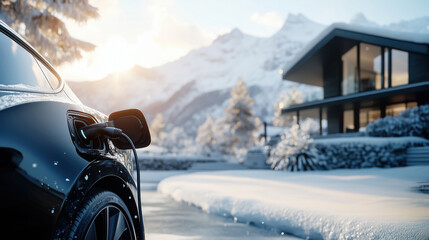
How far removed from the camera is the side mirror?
193 cm

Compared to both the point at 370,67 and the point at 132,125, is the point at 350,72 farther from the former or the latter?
the point at 132,125

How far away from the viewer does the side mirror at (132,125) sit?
6.35ft

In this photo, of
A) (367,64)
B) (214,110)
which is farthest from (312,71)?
(214,110)

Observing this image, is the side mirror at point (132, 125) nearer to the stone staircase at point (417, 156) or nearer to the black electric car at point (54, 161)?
the black electric car at point (54, 161)

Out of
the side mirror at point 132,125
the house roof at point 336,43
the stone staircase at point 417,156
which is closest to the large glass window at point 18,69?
the side mirror at point 132,125

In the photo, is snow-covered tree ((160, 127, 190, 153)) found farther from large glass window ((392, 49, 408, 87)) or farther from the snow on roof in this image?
large glass window ((392, 49, 408, 87))

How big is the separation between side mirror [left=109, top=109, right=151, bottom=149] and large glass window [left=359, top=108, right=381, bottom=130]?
67.4ft

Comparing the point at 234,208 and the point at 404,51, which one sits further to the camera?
the point at 404,51

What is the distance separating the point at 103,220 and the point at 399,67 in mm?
20067

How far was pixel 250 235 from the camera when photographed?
4.17 metres

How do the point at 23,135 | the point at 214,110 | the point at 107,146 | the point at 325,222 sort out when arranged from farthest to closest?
1. the point at 214,110
2. the point at 325,222
3. the point at 107,146
4. the point at 23,135

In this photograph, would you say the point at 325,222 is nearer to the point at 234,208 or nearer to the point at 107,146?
the point at 234,208

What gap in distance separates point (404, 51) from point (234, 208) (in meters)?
16.8

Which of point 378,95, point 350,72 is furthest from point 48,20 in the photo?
point 350,72
